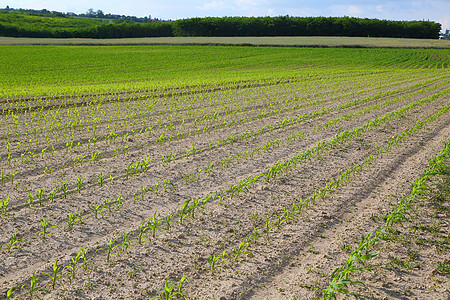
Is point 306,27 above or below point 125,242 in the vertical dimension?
above

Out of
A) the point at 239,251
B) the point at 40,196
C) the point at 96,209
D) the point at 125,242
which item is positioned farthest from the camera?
the point at 40,196

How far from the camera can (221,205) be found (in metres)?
6.74

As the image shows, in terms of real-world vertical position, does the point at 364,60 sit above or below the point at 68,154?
above

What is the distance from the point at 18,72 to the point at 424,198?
104ft

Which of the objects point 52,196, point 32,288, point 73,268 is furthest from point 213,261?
point 52,196

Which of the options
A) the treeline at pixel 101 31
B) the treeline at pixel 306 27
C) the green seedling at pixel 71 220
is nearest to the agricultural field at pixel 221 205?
the green seedling at pixel 71 220

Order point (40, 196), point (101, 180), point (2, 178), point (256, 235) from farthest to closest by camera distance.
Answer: point (101, 180)
point (2, 178)
point (40, 196)
point (256, 235)

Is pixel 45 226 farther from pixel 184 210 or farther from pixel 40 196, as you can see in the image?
pixel 184 210

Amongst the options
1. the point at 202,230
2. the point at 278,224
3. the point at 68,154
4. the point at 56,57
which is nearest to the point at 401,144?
the point at 278,224

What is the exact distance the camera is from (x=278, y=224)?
601 centimetres

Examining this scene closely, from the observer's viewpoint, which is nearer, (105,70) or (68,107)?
(68,107)

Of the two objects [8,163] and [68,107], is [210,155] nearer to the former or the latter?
[8,163]

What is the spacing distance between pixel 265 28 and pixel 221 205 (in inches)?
3521

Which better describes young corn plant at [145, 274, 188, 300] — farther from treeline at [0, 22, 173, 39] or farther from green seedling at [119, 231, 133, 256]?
treeline at [0, 22, 173, 39]
